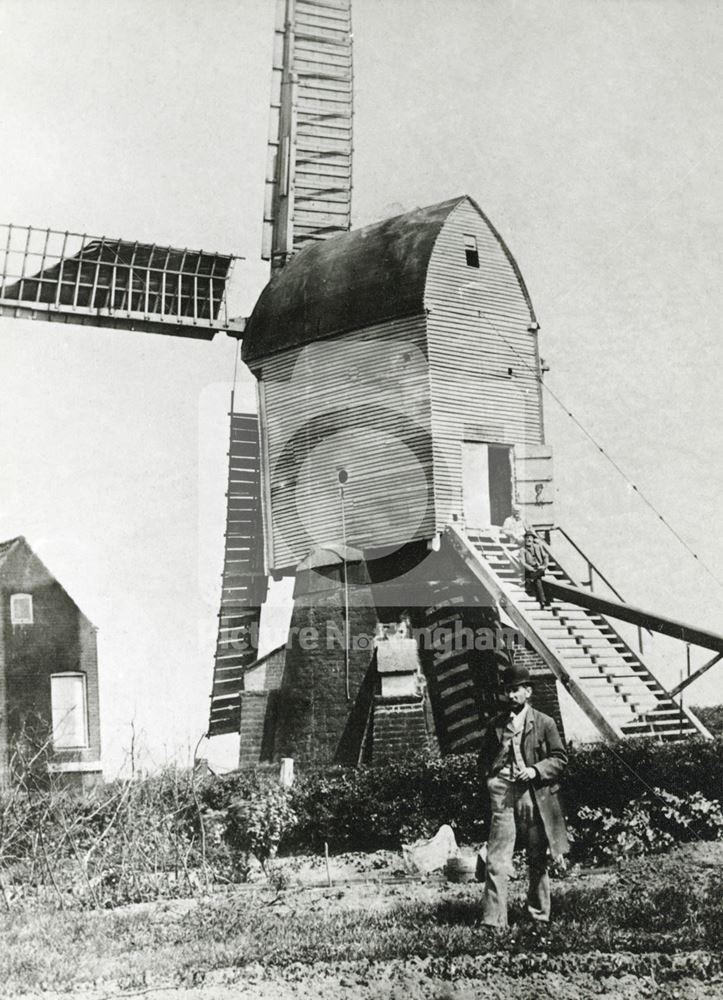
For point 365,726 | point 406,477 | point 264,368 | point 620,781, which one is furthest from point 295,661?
point 620,781

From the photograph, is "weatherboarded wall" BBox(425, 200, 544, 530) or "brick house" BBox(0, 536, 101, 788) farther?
"brick house" BBox(0, 536, 101, 788)

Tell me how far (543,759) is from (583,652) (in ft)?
25.7

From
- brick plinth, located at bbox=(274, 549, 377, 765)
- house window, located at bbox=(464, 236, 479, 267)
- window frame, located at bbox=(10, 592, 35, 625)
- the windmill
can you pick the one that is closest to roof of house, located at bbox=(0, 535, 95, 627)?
window frame, located at bbox=(10, 592, 35, 625)

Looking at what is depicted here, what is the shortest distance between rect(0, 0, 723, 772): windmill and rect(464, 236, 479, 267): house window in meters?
0.03

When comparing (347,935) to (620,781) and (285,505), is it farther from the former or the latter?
(285,505)

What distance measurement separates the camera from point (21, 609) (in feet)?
86.9

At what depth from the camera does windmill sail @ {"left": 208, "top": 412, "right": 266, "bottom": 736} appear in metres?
22.4

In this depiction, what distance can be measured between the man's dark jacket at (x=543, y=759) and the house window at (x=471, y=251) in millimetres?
11341

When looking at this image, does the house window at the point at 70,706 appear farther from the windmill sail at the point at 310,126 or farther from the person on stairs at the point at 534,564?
the person on stairs at the point at 534,564

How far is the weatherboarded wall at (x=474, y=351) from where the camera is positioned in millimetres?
18484

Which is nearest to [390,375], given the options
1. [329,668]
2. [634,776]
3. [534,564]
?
[534,564]

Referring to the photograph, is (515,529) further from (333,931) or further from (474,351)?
(333,931)

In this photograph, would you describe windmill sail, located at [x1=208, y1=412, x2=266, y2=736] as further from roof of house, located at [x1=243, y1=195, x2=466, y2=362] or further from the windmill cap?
the windmill cap

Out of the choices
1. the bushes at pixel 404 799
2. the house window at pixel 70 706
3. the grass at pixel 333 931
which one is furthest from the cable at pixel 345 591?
the house window at pixel 70 706
